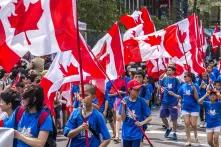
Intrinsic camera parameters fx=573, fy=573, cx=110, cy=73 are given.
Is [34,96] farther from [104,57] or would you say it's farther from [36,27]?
[104,57]

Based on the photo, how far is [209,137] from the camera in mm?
11062

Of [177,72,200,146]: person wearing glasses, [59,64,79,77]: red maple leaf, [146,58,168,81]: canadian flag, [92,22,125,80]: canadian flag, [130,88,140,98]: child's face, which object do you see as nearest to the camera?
[59,64,79,77]: red maple leaf

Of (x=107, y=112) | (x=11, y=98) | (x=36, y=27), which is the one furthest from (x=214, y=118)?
(x=11, y=98)

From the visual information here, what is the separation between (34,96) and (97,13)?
21468 mm

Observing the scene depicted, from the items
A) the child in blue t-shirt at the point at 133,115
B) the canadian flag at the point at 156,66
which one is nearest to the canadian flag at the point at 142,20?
the canadian flag at the point at 156,66

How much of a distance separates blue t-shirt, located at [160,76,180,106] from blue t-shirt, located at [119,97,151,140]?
5036mm

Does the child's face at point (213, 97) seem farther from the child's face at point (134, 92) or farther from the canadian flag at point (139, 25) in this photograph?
the canadian flag at point (139, 25)

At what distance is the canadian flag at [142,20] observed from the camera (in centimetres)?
1588

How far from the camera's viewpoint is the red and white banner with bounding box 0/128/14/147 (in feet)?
17.3

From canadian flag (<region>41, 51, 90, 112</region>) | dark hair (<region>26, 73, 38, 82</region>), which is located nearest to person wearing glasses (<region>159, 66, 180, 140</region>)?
dark hair (<region>26, 73, 38, 82</region>)

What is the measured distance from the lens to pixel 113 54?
10445mm

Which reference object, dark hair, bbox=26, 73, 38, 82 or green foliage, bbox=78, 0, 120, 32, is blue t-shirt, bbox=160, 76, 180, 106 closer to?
dark hair, bbox=26, 73, 38, 82

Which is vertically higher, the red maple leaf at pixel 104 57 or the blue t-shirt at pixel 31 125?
the red maple leaf at pixel 104 57

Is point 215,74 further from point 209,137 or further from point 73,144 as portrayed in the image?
point 73,144
